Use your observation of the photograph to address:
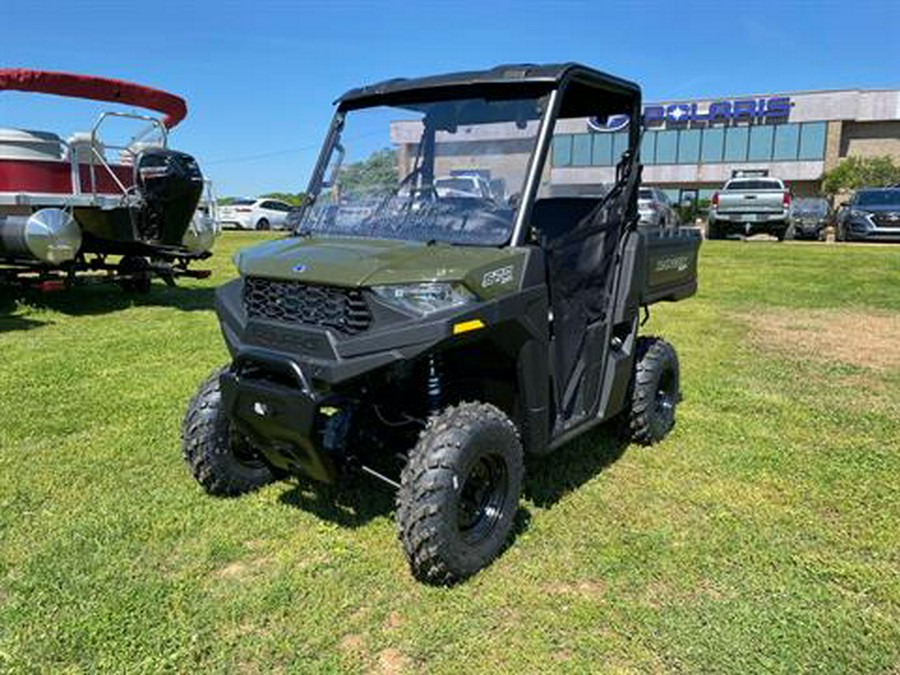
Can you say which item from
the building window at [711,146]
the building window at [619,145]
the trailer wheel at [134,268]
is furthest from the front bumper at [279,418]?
the building window at [711,146]

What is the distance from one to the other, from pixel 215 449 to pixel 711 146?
51300mm

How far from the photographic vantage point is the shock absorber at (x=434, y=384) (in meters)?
3.12

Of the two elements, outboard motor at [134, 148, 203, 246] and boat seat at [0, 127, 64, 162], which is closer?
boat seat at [0, 127, 64, 162]

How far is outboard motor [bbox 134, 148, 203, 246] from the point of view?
29.5ft

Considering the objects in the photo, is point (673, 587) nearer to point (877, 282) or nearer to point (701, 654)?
point (701, 654)

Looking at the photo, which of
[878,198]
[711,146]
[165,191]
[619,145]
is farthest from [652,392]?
[711,146]

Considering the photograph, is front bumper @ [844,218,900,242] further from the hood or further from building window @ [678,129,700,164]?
building window @ [678,129,700,164]

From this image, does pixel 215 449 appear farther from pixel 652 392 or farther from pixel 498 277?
pixel 652 392

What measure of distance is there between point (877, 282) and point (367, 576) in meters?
12.3

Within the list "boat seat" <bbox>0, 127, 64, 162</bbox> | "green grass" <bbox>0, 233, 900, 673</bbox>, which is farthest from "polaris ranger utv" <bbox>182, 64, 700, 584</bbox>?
"boat seat" <bbox>0, 127, 64, 162</bbox>

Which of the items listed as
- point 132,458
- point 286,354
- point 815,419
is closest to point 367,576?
point 286,354

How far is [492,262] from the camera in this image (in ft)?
10.00

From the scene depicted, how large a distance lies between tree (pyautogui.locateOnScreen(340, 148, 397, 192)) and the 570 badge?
3.18 feet

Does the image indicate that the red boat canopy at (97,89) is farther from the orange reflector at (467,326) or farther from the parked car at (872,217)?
the parked car at (872,217)
